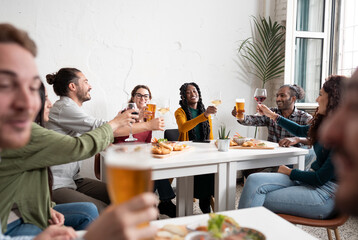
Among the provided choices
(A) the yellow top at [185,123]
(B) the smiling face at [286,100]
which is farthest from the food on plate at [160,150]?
(B) the smiling face at [286,100]

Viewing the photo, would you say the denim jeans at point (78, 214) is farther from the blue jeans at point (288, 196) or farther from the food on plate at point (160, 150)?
the blue jeans at point (288, 196)

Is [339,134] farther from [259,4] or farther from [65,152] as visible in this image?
[259,4]

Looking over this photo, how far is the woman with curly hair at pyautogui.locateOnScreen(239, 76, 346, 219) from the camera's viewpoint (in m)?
2.02

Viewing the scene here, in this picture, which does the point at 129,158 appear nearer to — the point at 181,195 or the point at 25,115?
the point at 25,115

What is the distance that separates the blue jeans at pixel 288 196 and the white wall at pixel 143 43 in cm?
221

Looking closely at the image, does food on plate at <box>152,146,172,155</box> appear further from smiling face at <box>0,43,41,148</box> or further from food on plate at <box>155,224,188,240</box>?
smiling face at <box>0,43,41,148</box>

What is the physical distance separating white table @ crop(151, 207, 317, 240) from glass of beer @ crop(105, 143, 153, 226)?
21.7 inches

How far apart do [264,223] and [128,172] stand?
0.77 meters

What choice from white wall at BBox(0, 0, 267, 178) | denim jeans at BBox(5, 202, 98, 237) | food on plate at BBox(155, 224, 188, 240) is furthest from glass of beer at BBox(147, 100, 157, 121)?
food on plate at BBox(155, 224, 188, 240)

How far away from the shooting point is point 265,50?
472 cm

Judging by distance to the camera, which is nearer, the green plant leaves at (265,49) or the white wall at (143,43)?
the white wall at (143,43)

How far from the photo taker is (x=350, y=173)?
1.45 feet

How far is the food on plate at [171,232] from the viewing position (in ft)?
3.32

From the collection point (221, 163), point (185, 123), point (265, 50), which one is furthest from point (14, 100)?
point (265, 50)
